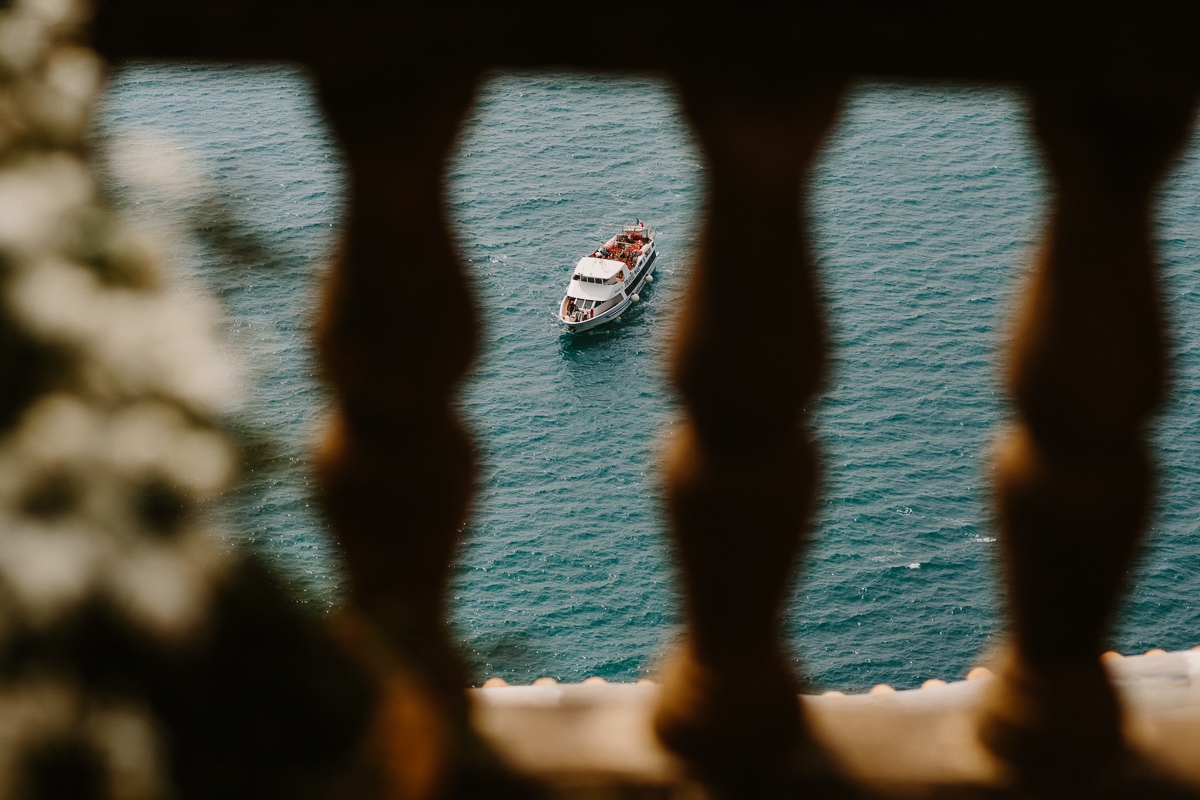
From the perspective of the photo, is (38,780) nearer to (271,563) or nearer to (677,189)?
(271,563)

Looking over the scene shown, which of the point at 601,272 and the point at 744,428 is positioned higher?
the point at 744,428

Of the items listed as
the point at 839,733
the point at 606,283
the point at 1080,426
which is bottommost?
the point at 606,283

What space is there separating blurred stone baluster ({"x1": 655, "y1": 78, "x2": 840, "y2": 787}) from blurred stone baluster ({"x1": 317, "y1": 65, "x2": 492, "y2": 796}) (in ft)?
0.71

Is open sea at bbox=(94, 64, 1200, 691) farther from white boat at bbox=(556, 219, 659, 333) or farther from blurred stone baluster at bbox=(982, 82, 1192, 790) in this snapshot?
blurred stone baluster at bbox=(982, 82, 1192, 790)

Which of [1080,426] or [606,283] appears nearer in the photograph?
[1080,426]

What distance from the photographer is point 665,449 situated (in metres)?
1.30

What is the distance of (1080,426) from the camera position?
121cm

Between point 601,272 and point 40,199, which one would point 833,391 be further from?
point 601,272

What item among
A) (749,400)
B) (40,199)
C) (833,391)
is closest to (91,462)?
(40,199)

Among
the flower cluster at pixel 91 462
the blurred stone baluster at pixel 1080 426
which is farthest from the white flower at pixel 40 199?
the blurred stone baluster at pixel 1080 426

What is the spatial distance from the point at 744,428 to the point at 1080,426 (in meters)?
0.33

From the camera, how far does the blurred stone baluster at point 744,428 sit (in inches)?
41.9

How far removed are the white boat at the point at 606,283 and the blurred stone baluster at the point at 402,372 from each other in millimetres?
68828

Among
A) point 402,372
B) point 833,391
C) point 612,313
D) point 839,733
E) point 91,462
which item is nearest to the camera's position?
point 91,462
